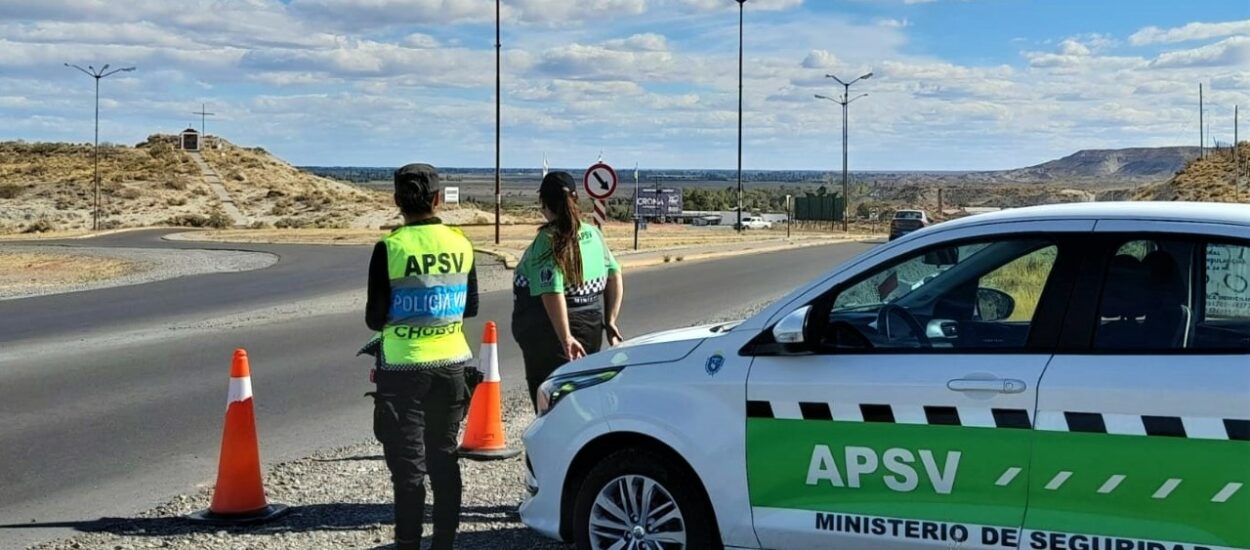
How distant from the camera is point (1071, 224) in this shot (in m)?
4.54

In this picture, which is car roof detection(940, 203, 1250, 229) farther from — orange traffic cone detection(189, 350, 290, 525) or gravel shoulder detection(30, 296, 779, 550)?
orange traffic cone detection(189, 350, 290, 525)

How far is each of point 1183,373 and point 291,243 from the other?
45.1m

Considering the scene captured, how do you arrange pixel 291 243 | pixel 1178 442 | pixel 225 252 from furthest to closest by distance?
pixel 291 243
pixel 225 252
pixel 1178 442

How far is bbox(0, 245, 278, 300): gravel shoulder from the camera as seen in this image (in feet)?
86.5

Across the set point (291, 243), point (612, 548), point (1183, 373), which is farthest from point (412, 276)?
point (291, 243)

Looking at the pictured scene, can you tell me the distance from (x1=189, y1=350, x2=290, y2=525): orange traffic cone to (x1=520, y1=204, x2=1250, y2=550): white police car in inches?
81.5

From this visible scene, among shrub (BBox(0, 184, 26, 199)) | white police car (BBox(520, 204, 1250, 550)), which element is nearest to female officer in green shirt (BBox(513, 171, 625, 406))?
white police car (BBox(520, 204, 1250, 550))

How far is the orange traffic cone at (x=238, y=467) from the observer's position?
21.7ft

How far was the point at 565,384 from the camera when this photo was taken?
17.8 ft

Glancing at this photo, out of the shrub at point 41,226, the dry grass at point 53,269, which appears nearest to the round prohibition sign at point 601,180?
the dry grass at point 53,269

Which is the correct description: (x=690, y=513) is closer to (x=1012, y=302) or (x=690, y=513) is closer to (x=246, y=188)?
(x=1012, y=302)

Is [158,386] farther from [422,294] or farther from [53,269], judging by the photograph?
[53,269]

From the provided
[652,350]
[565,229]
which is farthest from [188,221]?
[652,350]

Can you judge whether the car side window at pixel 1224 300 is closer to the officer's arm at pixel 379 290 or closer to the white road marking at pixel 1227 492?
the white road marking at pixel 1227 492
